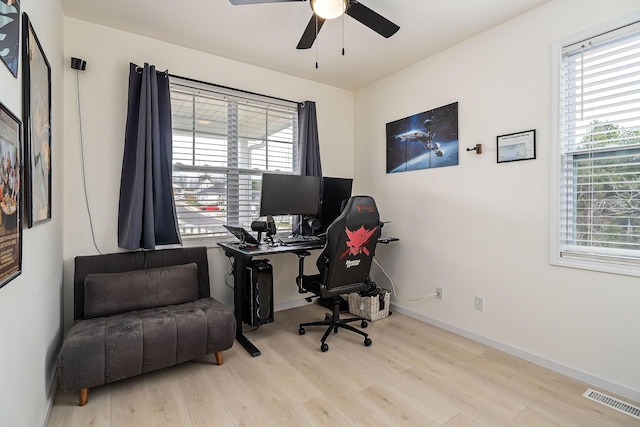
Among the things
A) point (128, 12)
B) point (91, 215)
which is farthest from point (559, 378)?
point (128, 12)

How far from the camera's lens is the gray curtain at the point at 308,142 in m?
3.55

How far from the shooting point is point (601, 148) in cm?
207

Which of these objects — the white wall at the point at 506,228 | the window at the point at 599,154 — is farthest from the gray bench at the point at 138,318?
the window at the point at 599,154

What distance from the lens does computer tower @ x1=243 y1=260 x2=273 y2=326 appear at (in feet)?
8.93

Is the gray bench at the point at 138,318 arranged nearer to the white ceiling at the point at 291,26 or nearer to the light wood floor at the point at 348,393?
the light wood floor at the point at 348,393

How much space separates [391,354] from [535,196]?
161 cm

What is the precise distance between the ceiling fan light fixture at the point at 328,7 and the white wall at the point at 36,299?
1399 millimetres

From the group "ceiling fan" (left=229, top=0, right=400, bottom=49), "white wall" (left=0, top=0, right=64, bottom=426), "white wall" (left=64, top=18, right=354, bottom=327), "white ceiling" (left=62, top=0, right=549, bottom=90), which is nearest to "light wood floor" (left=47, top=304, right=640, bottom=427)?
"white wall" (left=0, top=0, right=64, bottom=426)

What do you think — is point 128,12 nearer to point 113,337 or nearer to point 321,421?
point 113,337

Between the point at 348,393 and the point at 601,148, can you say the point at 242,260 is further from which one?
the point at 601,148

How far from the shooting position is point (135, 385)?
81.2 inches

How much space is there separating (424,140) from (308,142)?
1236 mm

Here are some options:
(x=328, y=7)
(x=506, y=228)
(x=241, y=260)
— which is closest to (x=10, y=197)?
(x=241, y=260)

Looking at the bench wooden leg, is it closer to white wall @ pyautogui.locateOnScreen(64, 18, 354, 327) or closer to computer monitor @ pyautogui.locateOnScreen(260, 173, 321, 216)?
white wall @ pyautogui.locateOnScreen(64, 18, 354, 327)
